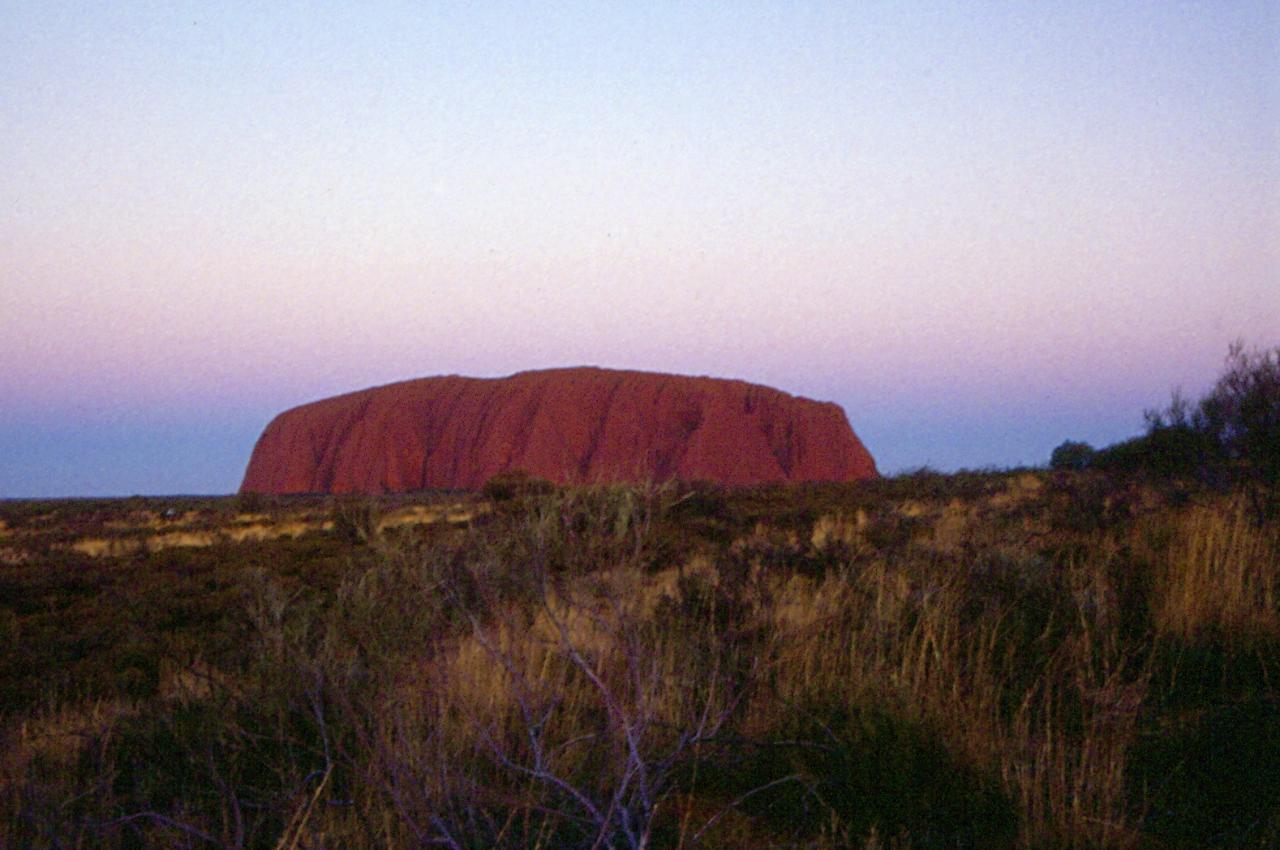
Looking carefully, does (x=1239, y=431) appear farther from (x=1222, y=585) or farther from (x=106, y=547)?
(x=106, y=547)

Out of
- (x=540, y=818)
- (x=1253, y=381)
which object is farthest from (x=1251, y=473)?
(x=540, y=818)

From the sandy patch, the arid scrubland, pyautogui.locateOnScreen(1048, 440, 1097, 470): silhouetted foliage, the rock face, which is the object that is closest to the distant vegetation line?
the arid scrubland

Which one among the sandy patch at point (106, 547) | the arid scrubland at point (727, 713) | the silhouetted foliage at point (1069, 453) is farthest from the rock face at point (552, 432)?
the arid scrubland at point (727, 713)

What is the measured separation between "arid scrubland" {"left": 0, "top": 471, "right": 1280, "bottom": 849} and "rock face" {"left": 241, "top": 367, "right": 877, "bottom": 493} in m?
50.9

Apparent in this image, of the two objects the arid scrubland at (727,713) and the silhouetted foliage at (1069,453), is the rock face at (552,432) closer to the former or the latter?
the silhouetted foliage at (1069,453)

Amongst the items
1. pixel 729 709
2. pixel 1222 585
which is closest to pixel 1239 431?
pixel 1222 585

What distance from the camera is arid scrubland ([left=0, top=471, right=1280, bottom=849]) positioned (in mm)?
2703

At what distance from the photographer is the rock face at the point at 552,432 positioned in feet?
202

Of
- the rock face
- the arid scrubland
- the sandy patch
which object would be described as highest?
the rock face

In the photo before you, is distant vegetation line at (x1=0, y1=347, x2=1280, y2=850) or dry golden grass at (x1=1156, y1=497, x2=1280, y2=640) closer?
distant vegetation line at (x1=0, y1=347, x2=1280, y2=850)

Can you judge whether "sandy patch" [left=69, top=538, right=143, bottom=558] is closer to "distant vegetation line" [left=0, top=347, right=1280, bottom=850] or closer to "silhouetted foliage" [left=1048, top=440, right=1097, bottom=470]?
"distant vegetation line" [left=0, top=347, right=1280, bottom=850]

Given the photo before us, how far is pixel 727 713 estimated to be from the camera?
2.46 meters

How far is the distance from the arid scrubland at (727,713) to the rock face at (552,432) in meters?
50.9

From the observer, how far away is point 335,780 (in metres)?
3.47
